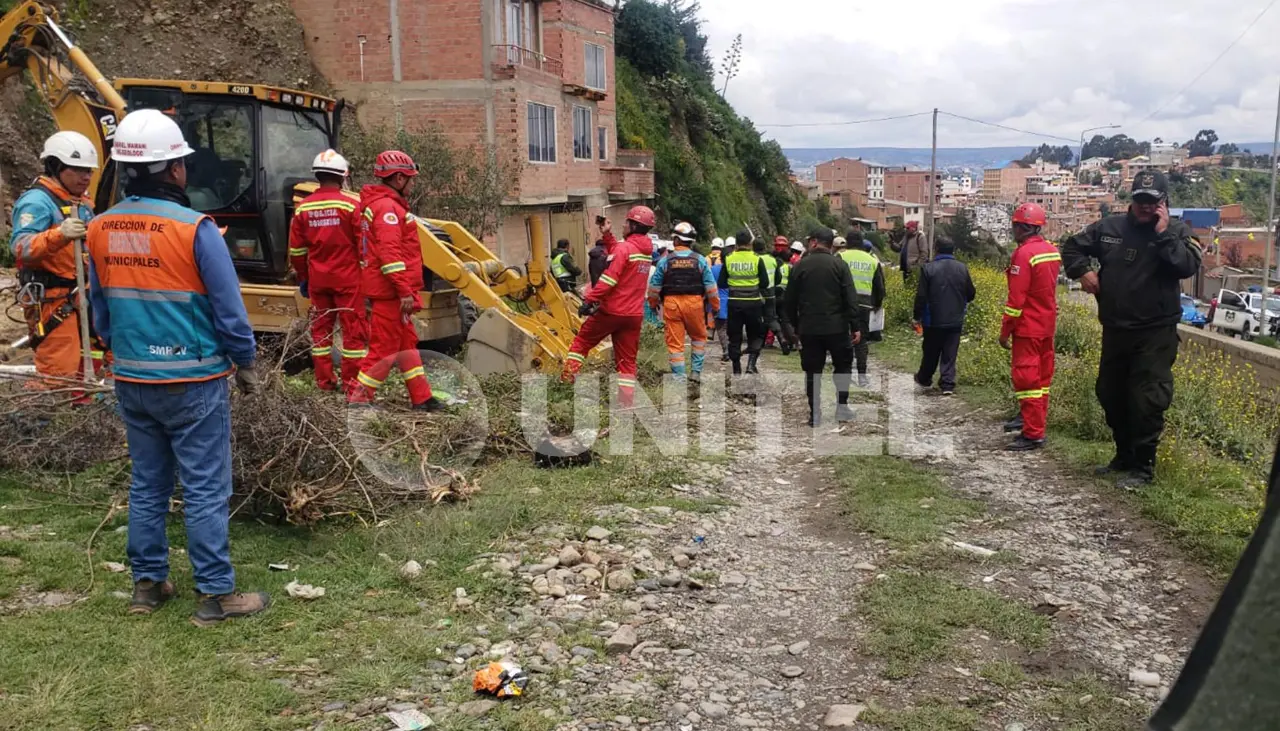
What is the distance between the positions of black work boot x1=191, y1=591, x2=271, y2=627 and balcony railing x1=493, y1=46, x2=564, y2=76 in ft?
60.2

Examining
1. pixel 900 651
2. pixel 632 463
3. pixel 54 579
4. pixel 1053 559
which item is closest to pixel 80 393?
pixel 54 579

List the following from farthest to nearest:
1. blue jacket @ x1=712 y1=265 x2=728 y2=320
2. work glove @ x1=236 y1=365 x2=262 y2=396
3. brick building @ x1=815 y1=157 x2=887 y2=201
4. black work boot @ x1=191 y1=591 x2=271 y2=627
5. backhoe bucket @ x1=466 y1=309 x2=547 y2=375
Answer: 1. brick building @ x1=815 y1=157 x2=887 y2=201
2. blue jacket @ x1=712 y1=265 x2=728 y2=320
3. backhoe bucket @ x1=466 y1=309 x2=547 y2=375
4. work glove @ x1=236 y1=365 x2=262 y2=396
5. black work boot @ x1=191 y1=591 x2=271 y2=627

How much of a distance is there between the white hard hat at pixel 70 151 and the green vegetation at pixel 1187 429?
732cm

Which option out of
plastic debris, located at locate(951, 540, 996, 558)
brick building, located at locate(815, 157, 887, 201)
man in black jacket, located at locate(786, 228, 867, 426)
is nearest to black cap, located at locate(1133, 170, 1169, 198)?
man in black jacket, located at locate(786, 228, 867, 426)

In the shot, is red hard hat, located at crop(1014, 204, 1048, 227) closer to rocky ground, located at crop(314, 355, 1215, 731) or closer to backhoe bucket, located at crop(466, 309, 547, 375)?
rocky ground, located at crop(314, 355, 1215, 731)

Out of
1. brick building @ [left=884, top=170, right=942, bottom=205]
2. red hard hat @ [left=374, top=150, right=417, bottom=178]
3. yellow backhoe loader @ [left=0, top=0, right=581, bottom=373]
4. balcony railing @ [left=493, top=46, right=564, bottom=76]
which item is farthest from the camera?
brick building @ [left=884, top=170, right=942, bottom=205]

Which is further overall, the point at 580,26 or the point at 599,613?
the point at 580,26

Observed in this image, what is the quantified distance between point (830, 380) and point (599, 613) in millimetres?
7139

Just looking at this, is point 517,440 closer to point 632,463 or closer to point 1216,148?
point 632,463

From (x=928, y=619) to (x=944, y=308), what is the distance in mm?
6645

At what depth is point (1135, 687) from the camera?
13.0 ft

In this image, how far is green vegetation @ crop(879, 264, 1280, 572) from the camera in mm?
5738

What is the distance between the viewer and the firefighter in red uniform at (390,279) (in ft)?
23.9

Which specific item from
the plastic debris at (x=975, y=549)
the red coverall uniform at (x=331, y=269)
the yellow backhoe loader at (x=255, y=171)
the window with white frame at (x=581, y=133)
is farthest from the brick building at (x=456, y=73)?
the plastic debris at (x=975, y=549)
